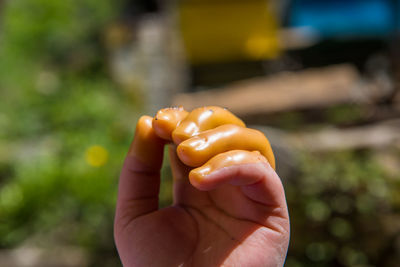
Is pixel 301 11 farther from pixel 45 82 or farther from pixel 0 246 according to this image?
pixel 0 246

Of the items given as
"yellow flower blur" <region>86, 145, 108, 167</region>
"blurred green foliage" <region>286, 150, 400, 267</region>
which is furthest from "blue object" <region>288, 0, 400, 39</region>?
"yellow flower blur" <region>86, 145, 108, 167</region>

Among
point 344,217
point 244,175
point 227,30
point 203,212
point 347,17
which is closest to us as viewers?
point 244,175

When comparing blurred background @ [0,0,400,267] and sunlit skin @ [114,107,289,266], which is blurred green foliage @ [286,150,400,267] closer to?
blurred background @ [0,0,400,267]

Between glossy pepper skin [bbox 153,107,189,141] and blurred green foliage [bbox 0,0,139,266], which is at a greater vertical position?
glossy pepper skin [bbox 153,107,189,141]

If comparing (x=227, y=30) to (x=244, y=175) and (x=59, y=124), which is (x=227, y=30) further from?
(x=244, y=175)

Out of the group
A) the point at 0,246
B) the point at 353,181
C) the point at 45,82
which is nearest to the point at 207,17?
the point at 45,82

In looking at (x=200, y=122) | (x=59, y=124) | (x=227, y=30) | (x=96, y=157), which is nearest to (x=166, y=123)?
(x=200, y=122)
